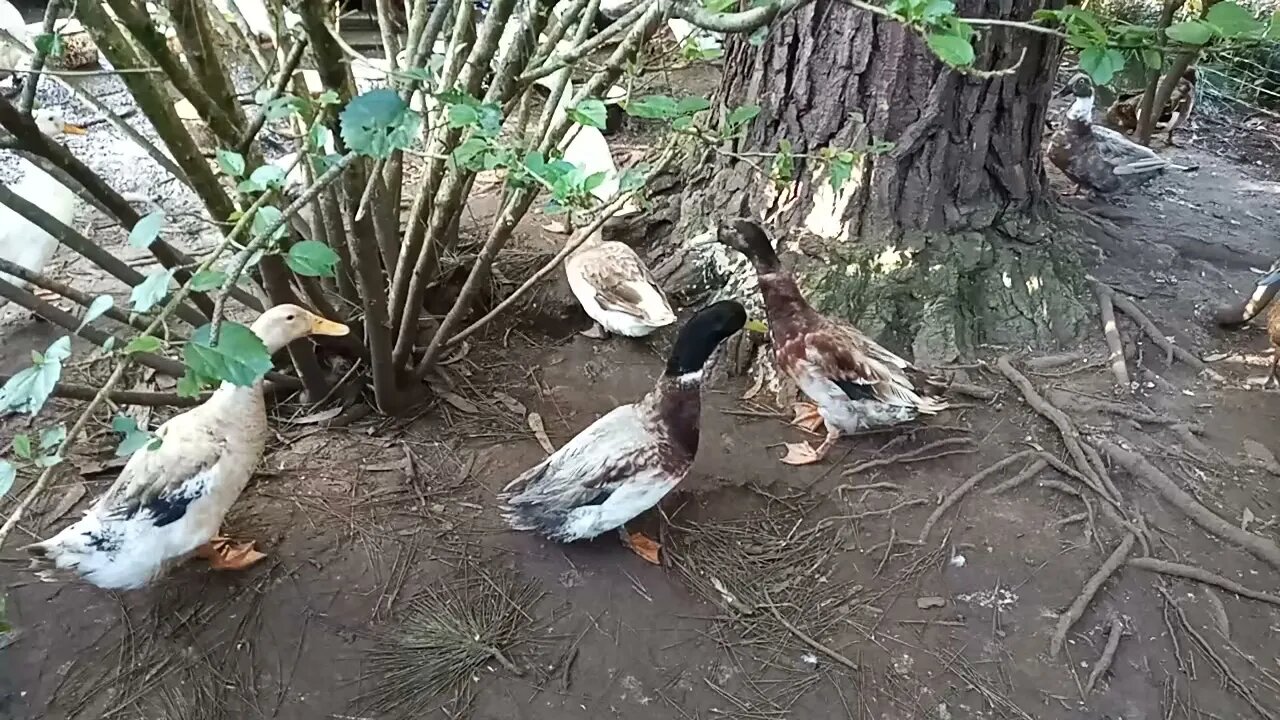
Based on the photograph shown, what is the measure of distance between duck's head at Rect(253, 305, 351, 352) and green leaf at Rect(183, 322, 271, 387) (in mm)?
1385

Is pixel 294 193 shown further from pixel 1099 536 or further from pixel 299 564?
pixel 1099 536

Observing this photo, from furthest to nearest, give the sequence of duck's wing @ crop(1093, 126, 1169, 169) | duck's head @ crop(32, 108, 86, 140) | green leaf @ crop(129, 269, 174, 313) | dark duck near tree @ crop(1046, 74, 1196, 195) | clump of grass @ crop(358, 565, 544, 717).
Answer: duck's wing @ crop(1093, 126, 1169, 169), dark duck near tree @ crop(1046, 74, 1196, 195), duck's head @ crop(32, 108, 86, 140), clump of grass @ crop(358, 565, 544, 717), green leaf @ crop(129, 269, 174, 313)

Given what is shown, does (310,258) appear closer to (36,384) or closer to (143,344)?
(143,344)

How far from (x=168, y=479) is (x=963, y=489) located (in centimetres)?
250

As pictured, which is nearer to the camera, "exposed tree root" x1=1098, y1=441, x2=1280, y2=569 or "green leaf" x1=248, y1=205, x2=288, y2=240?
"green leaf" x1=248, y1=205, x2=288, y2=240

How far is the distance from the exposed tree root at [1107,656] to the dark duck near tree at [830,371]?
35.7 inches

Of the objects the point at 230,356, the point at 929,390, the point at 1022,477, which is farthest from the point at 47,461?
the point at 1022,477

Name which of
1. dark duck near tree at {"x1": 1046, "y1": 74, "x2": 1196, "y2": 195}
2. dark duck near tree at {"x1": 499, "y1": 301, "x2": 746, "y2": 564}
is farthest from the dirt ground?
dark duck near tree at {"x1": 1046, "y1": 74, "x2": 1196, "y2": 195}

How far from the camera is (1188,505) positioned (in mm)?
3096

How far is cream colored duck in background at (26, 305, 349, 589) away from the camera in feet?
8.28

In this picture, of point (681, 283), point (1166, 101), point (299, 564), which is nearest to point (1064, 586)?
point (681, 283)

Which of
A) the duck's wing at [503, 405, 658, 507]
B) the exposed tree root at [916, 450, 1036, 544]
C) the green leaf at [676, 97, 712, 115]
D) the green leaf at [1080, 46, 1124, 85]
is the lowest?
the exposed tree root at [916, 450, 1036, 544]

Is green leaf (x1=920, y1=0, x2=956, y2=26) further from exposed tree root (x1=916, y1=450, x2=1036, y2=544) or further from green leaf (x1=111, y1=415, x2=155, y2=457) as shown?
exposed tree root (x1=916, y1=450, x2=1036, y2=544)

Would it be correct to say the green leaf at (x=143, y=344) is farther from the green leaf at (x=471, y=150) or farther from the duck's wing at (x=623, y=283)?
the duck's wing at (x=623, y=283)
